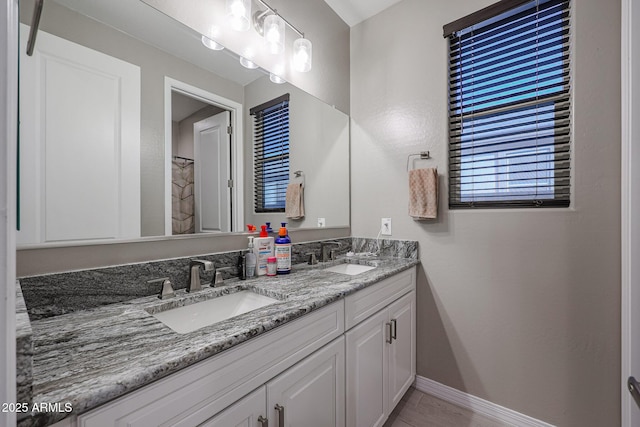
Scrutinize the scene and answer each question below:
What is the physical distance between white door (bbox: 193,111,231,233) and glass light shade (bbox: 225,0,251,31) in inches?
16.2

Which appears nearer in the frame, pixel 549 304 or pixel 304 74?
pixel 549 304

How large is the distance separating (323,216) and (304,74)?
94 centimetres

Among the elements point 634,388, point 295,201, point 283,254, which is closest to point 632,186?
point 634,388

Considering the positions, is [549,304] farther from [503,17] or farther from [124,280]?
[124,280]

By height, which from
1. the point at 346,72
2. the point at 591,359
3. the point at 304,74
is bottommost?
the point at 591,359

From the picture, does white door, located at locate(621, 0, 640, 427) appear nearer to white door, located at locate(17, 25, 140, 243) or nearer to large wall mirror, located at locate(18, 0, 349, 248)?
large wall mirror, located at locate(18, 0, 349, 248)

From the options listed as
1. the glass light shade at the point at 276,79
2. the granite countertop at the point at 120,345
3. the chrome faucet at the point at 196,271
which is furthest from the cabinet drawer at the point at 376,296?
the glass light shade at the point at 276,79

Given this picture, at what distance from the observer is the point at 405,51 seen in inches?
73.7

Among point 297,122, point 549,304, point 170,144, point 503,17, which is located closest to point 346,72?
point 297,122

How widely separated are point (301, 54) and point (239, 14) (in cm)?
45

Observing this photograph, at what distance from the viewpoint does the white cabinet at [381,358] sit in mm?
1219

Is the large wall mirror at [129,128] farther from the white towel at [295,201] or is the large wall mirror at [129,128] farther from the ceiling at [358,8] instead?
the ceiling at [358,8]

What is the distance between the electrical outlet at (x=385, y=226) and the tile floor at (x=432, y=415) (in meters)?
1.05

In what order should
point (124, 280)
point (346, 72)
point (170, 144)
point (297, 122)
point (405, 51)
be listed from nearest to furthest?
point (124, 280) → point (170, 144) → point (297, 122) → point (405, 51) → point (346, 72)
